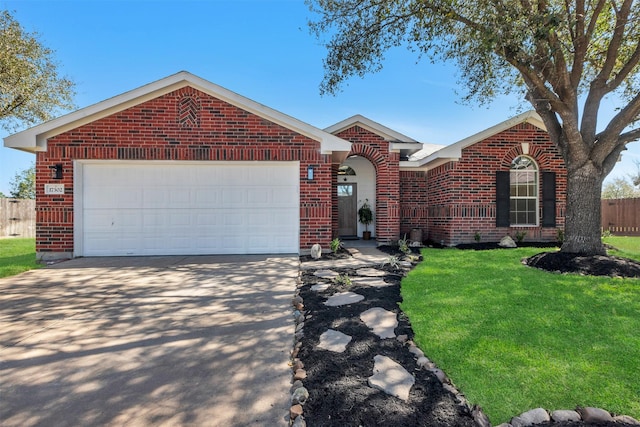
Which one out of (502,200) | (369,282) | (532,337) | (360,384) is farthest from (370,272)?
(502,200)

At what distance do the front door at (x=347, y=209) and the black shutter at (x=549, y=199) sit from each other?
6.25m

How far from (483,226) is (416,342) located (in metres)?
8.47

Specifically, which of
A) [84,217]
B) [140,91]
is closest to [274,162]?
[140,91]

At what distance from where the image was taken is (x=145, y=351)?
2.98 metres

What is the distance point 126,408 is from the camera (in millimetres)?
2150

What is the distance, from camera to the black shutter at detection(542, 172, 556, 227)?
10297 mm

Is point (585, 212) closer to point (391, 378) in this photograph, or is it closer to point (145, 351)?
point (391, 378)

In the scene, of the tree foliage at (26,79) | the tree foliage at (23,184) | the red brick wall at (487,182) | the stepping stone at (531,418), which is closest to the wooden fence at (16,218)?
the tree foliage at (26,79)

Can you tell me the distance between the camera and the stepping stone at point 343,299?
4250 mm

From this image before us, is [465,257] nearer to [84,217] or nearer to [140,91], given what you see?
[140,91]

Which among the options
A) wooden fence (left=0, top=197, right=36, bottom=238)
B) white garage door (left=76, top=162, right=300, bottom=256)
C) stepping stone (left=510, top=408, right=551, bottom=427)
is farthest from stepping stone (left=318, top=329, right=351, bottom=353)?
wooden fence (left=0, top=197, right=36, bottom=238)

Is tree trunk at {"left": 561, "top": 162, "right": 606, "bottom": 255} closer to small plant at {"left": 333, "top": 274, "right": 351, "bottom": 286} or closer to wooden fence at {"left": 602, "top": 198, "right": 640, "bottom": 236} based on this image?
small plant at {"left": 333, "top": 274, "right": 351, "bottom": 286}

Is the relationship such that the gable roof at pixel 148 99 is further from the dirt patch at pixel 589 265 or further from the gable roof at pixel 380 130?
the dirt patch at pixel 589 265

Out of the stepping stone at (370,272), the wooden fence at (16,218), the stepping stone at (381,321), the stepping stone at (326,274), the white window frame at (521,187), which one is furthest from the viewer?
the wooden fence at (16,218)
